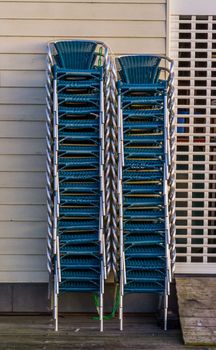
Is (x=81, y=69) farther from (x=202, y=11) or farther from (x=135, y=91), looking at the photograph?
(x=202, y=11)

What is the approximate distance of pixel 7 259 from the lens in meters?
4.97

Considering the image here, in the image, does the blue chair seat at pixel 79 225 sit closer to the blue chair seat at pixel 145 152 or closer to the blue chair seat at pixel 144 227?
the blue chair seat at pixel 144 227

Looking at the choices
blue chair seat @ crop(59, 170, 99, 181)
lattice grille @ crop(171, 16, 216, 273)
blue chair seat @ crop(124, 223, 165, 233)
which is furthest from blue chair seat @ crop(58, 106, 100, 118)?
blue chair seat @ crop(124, 223, 165, 233)

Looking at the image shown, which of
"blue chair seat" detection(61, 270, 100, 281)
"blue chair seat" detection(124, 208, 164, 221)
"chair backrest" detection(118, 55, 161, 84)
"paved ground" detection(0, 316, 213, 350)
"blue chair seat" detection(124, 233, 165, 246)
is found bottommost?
"paved ground" detection(0, 316, 213, 350)

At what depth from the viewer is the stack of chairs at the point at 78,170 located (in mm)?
4512

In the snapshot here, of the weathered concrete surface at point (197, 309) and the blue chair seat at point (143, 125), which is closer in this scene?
the weathered concrete surface at point (197, 309)

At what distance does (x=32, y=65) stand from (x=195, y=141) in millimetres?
1860

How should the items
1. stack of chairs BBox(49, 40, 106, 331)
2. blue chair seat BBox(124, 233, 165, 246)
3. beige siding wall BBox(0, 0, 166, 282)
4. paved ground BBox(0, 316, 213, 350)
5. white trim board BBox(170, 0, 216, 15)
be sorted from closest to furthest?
1. paved ground BBox(0, 316, 213, 350)
2. stack of chairs BBox(49, 40, 106, 331)
3. blue chair seat BBox(124, 233, 165, 246)
4. beige siding wall BBox(0, 0, 166, 282)
5. white trim board BBox(170, 0, 216, 15)

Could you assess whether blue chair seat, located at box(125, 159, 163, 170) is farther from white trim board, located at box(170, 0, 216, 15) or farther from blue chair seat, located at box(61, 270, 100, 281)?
white trim board, located at box(170, 0, 216, 15)

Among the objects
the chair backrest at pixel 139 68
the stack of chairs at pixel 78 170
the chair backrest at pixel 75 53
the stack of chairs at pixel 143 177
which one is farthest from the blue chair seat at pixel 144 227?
the chair backrest at pixel 75 53

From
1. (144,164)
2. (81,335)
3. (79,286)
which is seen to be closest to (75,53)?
(144,164)

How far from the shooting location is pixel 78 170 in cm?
461

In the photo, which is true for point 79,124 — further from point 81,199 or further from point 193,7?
point 193,7

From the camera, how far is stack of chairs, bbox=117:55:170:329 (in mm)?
4547
